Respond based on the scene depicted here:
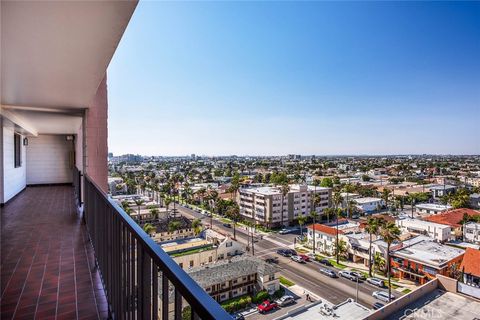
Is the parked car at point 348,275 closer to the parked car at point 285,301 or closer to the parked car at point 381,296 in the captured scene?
the parked car at point 381,296

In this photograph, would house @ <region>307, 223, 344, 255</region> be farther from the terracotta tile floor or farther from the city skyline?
the terracotta tile floor

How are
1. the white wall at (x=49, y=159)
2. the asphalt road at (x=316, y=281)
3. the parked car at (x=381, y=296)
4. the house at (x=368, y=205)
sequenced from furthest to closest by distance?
the house at (x=368, y=205)
the asphalt road at (x=316, y=281)
the parked car at (x=381, y=296)
the white wall at (x=49, y=159)

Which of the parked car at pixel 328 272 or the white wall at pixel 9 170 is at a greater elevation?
the white wall at pixel 9 170

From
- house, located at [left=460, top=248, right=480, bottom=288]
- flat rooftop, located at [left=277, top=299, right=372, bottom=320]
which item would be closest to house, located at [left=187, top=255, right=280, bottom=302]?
flat rooftop, located at [left=277, top=299, right=372, bottom=320]

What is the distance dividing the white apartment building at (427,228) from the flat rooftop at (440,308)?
1106 centimetres

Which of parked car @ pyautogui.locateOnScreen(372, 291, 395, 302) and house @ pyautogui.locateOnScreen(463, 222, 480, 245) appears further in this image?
house @ pyautogui.locateOnScreen(463, 222, 480, 245)

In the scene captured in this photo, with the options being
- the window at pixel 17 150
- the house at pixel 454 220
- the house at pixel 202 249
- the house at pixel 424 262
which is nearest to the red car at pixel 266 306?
the house at pixel 202 249

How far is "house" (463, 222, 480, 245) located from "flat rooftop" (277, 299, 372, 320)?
17681 millimetres

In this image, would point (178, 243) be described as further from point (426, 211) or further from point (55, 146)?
point (426, 211)

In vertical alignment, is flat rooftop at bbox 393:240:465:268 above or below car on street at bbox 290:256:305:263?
above

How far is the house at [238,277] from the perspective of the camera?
15023 millimetres

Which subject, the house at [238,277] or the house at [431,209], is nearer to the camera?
the house at [238,277]

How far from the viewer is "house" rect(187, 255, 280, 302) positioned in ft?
49.3

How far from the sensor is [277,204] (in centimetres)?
3000
